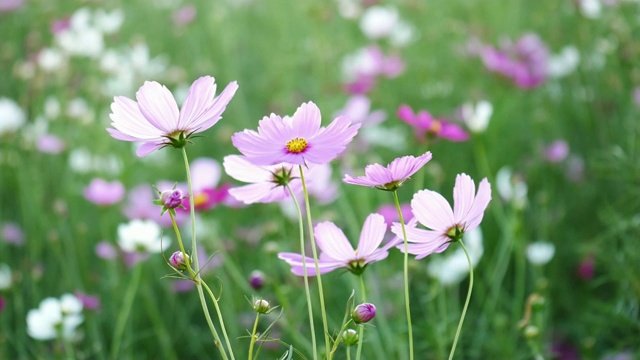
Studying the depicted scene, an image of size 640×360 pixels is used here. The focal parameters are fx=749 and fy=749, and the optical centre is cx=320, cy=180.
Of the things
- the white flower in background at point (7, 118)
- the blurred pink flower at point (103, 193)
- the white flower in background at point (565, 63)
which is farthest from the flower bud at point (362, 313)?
the white flower in background at point (565, 63)

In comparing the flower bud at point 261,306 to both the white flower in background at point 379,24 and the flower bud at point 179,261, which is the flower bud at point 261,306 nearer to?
the flower bud at point 179,261

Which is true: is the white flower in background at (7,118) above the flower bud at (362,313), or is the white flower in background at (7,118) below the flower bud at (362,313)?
above

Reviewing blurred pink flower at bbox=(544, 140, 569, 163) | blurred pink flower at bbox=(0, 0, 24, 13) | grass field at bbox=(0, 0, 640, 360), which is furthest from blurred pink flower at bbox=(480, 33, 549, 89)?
blurred pink flower at bbox=(0, 0, 24, 13)

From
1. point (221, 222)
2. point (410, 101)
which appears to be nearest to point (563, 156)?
point (410, 101)

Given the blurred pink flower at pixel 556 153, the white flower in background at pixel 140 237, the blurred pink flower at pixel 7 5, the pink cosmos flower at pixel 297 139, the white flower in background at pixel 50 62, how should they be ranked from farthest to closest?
the blurred pink flower at pixel 7 5 → the white flower in background at pixel 50 62 → the blurred pink flower at pixel 556 153 → the white flower in background at pixel 140 237 → the pink cosmos flower at pixel 297 139

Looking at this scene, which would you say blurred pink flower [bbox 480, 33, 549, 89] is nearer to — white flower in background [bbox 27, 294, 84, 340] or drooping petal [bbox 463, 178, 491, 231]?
white flower in background [bbox 27, 294, 84, 340]

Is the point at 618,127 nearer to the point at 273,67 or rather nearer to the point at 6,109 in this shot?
the point at 273,67

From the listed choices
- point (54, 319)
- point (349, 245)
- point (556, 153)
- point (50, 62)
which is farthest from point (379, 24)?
point (349, 245)

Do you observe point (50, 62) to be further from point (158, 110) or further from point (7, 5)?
point (158, 110)
